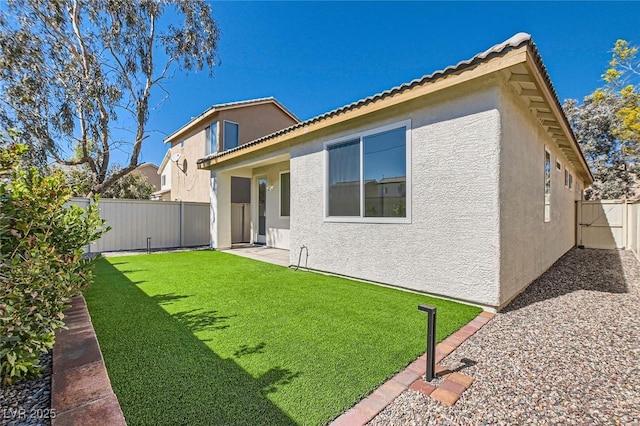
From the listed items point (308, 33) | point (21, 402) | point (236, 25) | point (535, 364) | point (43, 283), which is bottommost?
point (535, 364)

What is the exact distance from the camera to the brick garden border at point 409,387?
8.31ft

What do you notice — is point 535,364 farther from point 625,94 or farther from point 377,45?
point 625,94

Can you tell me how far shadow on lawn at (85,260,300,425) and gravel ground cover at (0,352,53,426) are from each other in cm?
51

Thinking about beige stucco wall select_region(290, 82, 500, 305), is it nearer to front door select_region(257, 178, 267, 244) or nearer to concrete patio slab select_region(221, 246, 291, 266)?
concrete patio slab select_region(221, 246, 291, 266)

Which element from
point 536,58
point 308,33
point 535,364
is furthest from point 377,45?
point 535,364

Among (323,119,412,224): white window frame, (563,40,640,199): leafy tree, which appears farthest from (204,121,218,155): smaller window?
(563,40,640,199): leafy tree

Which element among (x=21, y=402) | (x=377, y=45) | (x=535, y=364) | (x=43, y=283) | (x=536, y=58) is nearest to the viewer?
(x=21, y=402)

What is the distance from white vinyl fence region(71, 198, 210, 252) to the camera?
1347 cm

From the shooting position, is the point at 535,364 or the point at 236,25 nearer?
the point at 535,364

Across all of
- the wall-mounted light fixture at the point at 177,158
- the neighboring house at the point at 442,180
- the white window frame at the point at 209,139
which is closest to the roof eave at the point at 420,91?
the neighboring house at the point at 442,180

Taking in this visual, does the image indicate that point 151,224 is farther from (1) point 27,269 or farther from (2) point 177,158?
(1) point 27,269

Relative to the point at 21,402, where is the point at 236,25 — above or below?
above

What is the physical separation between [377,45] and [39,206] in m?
14.5

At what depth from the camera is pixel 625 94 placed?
17.7 metres
